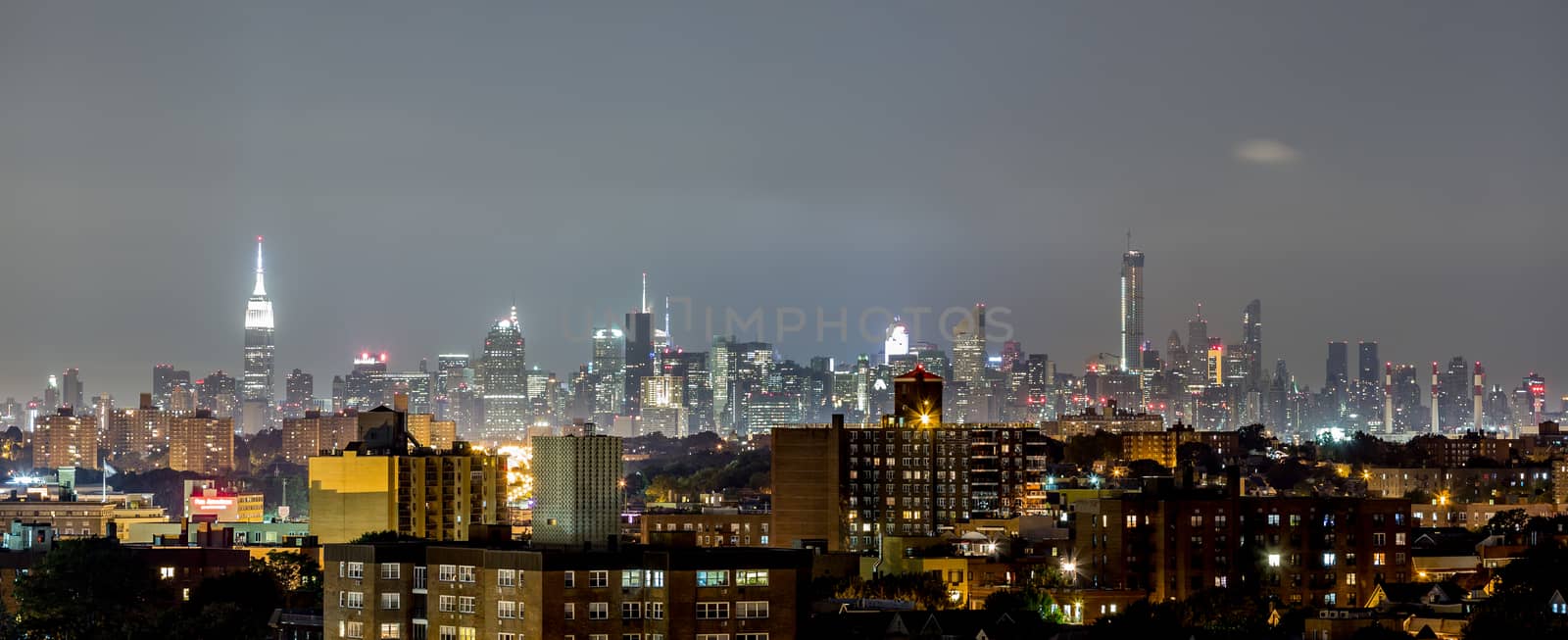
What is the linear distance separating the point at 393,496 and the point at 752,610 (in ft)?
238

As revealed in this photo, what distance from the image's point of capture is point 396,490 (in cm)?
12519

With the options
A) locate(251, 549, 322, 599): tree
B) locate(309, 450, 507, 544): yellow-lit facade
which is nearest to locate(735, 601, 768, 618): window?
locate(251, 549, 322, 599): tree

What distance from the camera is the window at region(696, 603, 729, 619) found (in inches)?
2121

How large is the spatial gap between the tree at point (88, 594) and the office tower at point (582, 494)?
20.4 metres

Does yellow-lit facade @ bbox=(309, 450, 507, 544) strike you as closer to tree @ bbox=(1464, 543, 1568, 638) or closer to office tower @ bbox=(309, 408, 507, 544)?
office tower @ bbox=(309, 408, 507, 544)

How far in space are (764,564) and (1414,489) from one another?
128 metres

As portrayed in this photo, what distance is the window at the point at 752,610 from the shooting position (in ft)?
179

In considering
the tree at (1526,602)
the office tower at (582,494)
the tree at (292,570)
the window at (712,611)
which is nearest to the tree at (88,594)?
the tree at (292,570)

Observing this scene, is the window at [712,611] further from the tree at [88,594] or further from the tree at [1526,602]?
the tree at [88,594]

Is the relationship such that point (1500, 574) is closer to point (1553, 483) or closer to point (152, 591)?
point (152, 591)

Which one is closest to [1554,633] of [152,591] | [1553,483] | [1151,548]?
[1151,548]

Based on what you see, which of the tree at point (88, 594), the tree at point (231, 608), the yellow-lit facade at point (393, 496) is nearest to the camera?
the tree at point (231, 608)

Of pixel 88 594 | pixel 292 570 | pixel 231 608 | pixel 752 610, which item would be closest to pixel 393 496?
pixel 292 570

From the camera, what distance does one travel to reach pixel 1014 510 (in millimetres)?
121938
